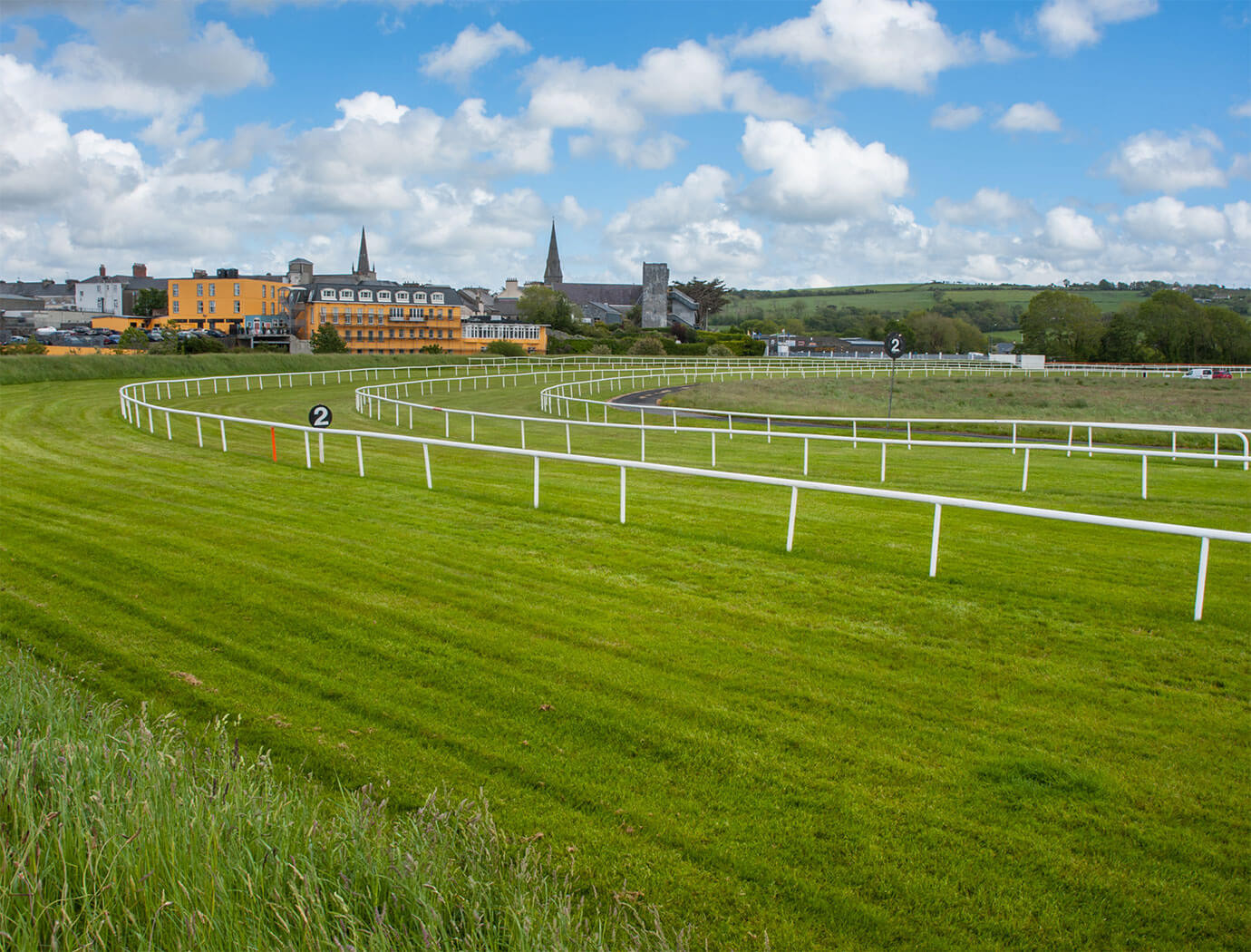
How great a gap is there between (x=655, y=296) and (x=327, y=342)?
194 feet

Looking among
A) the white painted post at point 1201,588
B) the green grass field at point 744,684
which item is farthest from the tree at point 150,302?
the white painted post at point 1201,588

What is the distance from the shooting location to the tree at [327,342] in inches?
3268

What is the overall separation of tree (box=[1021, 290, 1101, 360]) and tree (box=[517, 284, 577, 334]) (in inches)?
2072

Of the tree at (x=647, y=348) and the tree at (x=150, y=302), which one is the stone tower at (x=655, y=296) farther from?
the tree at (x=150, y=302)

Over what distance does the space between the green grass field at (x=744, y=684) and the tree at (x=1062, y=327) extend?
90967 mm

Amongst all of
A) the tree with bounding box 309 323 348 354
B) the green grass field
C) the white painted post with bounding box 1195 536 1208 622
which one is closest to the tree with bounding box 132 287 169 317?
the tree with bounding box 309 323 348 354

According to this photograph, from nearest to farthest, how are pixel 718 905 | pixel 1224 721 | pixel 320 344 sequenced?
pixel 718 905, pixel 1224 721, pixel 320 344

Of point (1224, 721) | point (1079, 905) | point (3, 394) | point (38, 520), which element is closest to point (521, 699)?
point (1079, 905)

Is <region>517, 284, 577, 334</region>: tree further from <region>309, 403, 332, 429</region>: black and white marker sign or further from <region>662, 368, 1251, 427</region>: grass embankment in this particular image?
<region>309, 403, 332, 429</region>: black and white marker sign

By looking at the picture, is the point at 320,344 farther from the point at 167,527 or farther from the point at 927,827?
the point at 927,827

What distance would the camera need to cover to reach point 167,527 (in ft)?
29.5

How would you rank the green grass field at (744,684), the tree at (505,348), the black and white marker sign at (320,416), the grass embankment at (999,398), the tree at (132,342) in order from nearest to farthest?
the green grass field at (744,684), the black and white marker sign at (320,416), the grass embankment at (999,398), the tree at (132,342), the tree at (505,348)

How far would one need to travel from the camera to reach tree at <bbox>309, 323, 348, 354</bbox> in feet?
272

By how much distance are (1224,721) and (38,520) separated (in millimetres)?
10625
